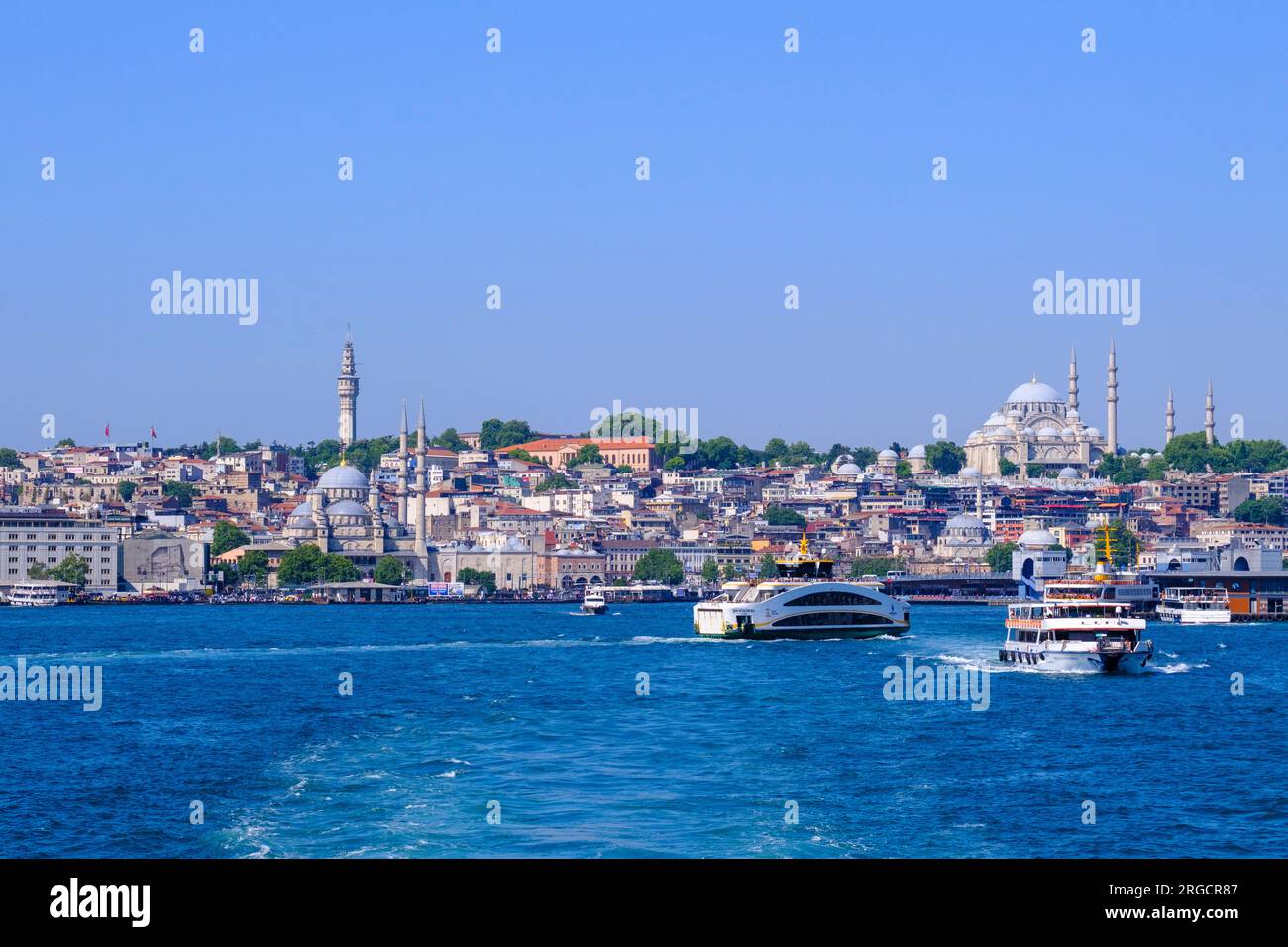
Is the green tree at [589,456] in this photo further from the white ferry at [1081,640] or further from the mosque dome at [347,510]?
A: the white ferry at [1081,640]

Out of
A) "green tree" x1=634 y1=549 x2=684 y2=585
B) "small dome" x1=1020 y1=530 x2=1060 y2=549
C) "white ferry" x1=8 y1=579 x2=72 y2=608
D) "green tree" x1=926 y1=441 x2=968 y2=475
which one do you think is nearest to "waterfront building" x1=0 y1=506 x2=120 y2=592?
"white ferry" x1=8 y1=579 x2=72 y2=608

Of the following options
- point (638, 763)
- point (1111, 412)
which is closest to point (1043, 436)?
point (1111, 412)

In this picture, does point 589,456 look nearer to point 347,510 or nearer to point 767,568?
point 347,510

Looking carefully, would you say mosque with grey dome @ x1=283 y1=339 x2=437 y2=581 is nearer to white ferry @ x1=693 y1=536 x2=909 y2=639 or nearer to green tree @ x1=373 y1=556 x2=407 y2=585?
green tree @ x1=373 y1=556 x2=407 y2=585

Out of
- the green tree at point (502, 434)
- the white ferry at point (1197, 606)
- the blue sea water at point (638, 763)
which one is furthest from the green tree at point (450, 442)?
the blue sea water at point (638, 763)
